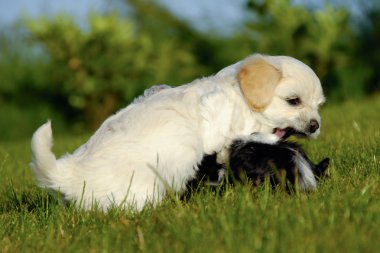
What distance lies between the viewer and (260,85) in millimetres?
3957

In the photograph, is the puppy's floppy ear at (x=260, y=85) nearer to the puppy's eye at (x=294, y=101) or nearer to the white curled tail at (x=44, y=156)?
the puppy's eye at (x=294, y=101)

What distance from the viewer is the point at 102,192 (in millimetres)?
3486

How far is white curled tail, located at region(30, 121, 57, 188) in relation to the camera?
3.35 meters

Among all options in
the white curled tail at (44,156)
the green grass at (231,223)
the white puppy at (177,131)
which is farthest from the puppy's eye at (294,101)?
the white curled tail at (44,156)

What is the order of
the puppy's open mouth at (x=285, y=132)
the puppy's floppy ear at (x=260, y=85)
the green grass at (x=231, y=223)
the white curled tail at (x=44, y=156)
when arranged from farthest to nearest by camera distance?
1. the puppy's open mouth at (x=285, y=132)
2. the puppy's floppy ear at (x=260, y=85)
3. the white curled tail at (x=44, y=156)
4. the green grass at (x=231, y=223)

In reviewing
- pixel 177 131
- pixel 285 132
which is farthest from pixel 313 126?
pixel 177 131

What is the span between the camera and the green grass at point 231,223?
2.56 m

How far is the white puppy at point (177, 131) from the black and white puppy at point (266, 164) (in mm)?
61

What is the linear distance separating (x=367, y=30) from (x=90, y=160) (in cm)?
849

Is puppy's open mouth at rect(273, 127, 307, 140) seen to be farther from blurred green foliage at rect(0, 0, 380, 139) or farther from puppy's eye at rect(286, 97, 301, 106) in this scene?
blurred green foliage at rect(0, 0, 380, 139)

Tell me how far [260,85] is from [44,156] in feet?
4.53

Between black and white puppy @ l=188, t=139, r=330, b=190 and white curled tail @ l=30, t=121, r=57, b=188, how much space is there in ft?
2.59

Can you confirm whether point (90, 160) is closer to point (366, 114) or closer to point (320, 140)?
point (320, 140)

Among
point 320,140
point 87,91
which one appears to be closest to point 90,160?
point 320,140
